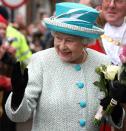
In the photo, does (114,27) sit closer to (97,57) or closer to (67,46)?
(97,57)

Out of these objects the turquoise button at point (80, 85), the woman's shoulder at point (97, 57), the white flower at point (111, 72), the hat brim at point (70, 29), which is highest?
the hat brim at point (70, 29)

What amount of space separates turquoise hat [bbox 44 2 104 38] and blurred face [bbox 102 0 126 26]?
74cm

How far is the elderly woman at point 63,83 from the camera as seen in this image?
16.4 feet

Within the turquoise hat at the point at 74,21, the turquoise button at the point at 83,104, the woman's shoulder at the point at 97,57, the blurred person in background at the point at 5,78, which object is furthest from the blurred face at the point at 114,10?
the blurred person in background at the point at 5,78

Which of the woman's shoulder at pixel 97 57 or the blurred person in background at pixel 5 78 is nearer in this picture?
the woman's shoulder at pixel 97 57

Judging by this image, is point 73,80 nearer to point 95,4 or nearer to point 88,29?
point 88,29

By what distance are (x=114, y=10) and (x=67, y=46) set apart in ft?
3.40

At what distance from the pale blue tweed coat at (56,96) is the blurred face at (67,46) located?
129 millimetres

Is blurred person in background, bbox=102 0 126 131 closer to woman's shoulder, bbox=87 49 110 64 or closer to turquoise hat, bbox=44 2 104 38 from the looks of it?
woman's shoulder, bbox=87 49 110 64

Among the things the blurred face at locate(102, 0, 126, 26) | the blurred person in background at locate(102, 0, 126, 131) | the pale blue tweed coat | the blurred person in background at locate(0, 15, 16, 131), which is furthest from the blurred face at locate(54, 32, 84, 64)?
the blurred person in background at locate(0, 15, 16, 131)

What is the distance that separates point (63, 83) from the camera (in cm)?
513

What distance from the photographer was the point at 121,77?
4934 millimetres

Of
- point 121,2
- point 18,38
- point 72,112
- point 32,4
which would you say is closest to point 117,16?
point 121,2

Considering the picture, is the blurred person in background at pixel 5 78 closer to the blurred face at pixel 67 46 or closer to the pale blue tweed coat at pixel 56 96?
the pale blue tweed coat at pixel 56 96
